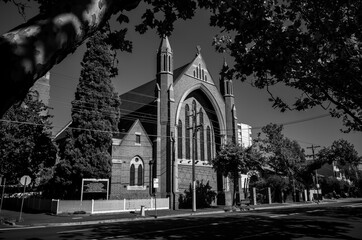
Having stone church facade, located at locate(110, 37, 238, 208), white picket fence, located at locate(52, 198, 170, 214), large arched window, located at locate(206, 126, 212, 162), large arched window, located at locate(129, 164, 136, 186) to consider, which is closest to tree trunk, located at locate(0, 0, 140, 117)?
white picket fence, located at locate(52, 198, 170, 214)

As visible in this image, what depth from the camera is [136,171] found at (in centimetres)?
2967

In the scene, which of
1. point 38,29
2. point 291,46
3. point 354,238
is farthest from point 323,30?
point 354,238

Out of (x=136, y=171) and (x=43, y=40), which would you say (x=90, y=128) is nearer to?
(x=136, y=171)

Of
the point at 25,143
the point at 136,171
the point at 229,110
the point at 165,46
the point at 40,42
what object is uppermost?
the point at 165,46

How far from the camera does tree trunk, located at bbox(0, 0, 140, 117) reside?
188 cm

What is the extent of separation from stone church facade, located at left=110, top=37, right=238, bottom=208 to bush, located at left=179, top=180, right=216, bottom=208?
1223 mm

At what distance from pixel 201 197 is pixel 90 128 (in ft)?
49.9

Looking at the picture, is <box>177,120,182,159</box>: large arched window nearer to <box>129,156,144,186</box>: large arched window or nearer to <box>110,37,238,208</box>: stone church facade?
<box>110,37,238,208</box>: stone church facade

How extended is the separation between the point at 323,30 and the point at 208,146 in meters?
30.9

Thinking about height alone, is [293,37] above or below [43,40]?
above

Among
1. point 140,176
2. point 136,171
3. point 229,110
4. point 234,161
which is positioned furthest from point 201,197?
point 229,110

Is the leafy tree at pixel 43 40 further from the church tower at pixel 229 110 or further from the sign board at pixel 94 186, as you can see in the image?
the church tower at pixel 229 110

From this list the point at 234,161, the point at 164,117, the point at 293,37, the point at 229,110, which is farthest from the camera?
the point at 229,110

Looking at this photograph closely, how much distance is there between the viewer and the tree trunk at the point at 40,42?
6.17ft
